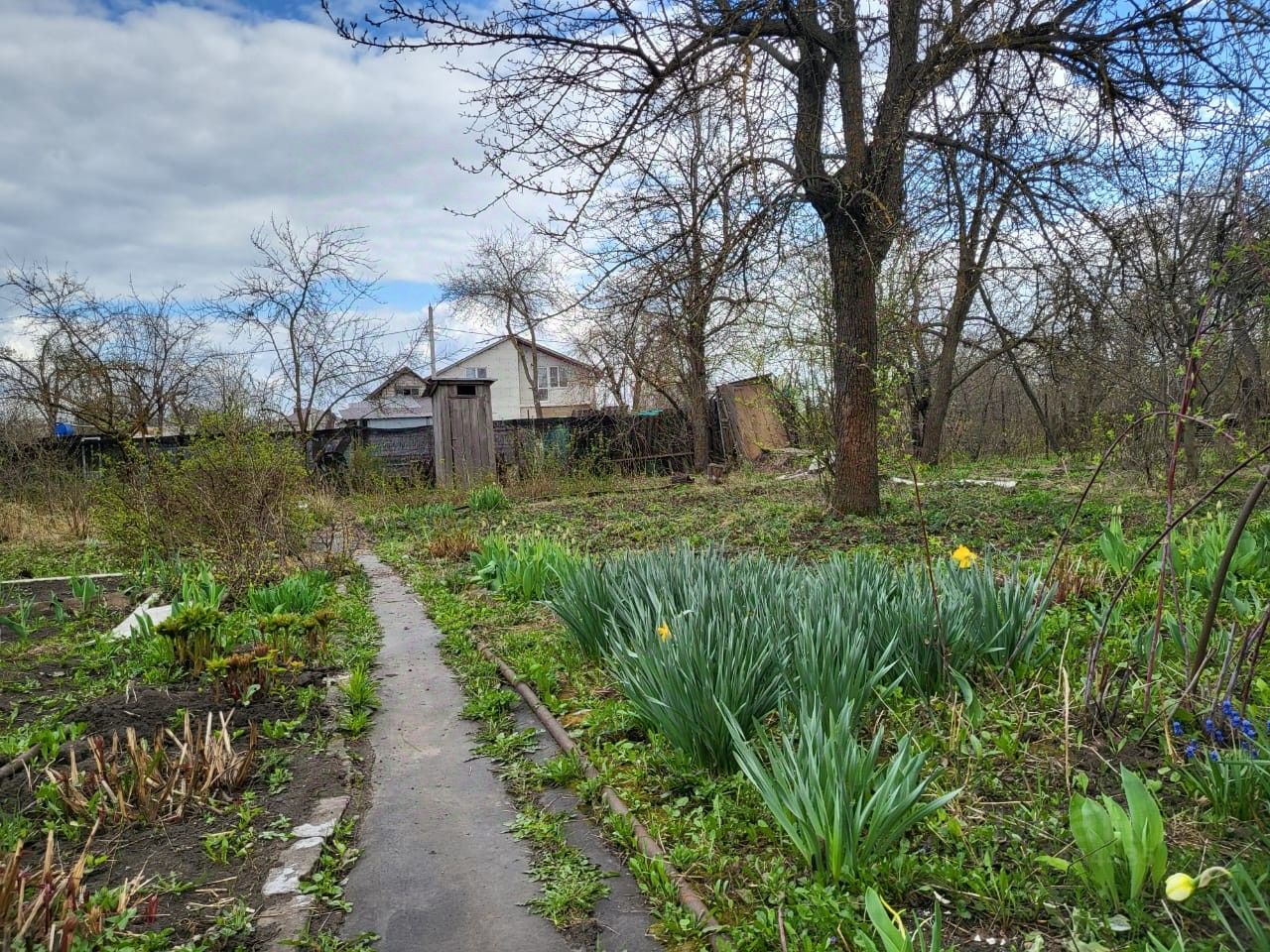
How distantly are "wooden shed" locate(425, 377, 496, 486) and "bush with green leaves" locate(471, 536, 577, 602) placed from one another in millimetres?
8148

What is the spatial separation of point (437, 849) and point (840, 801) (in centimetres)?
147

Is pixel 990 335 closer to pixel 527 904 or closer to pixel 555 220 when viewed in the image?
pixel 555 220

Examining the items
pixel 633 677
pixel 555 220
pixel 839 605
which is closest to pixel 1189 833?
pixel 839 605

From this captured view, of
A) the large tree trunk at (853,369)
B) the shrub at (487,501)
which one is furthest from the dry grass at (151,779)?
the shrub at (487,501)

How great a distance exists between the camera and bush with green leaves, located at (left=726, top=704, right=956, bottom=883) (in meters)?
1.96

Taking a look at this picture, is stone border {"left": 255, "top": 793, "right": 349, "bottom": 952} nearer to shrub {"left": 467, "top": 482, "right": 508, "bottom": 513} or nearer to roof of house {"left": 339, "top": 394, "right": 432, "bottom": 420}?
shrub {"left": 467, "top": 482, "right": 508, "bottom": 513}

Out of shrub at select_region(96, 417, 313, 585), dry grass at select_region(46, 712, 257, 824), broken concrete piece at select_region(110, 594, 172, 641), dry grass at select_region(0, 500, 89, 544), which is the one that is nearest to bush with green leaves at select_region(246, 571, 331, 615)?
broken concrete piece at select_region(110, 594, 172, 641)

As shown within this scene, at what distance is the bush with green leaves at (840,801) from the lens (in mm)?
1962

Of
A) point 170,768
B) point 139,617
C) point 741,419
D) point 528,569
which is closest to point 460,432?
point 741,419

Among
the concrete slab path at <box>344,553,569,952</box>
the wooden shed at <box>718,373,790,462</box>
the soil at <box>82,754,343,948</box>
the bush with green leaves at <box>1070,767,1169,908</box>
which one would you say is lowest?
the concrete slab path at <box>344,553,569,952</box>

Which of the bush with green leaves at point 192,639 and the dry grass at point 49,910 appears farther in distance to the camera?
the bush with green leaves at point 192,639

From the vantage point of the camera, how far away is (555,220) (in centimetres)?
601

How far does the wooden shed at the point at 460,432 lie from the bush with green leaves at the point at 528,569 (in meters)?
8.15

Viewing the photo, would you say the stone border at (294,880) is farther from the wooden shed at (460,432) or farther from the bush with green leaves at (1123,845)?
the wooden shed at (460,432)
